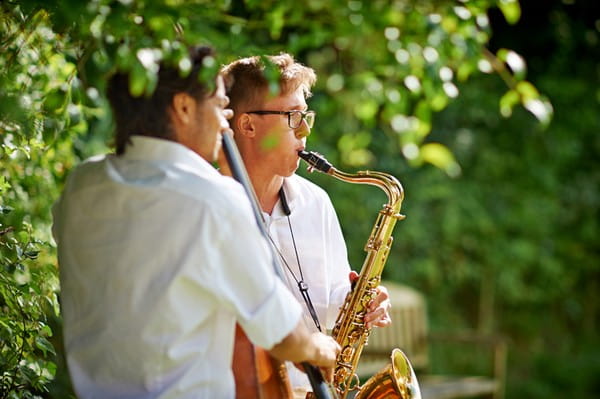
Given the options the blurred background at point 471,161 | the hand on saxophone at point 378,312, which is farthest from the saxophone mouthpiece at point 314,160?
the blurred background at point 471,161

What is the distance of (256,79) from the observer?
3217mm

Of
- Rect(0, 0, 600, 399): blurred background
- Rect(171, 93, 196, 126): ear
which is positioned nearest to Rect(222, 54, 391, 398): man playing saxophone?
Rect(0, 0, 600, 399): blurred background

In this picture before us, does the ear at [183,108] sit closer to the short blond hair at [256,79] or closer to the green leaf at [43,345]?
the short blond hair at [256,79]

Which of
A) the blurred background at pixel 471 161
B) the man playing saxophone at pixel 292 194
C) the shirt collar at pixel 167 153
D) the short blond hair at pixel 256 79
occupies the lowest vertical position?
the blurred background at pixel 471 161

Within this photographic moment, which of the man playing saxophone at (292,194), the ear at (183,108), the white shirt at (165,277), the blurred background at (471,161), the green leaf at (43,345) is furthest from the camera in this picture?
the blurred background at (471,161)

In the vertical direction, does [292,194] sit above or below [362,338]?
above

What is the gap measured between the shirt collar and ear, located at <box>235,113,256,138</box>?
3.01 ft

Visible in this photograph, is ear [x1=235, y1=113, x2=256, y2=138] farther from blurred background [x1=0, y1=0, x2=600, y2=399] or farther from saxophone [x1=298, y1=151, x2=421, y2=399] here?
blurred background [x1=0, y1=0, x2=600, y2=399]

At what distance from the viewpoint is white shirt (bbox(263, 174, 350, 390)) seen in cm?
328

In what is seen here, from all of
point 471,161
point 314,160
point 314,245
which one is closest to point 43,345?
point 314,245

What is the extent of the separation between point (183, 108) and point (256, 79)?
35.2 inches

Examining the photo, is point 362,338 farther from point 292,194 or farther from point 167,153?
point 167,153

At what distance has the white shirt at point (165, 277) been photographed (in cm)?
219

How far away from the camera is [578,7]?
27.3 feet
